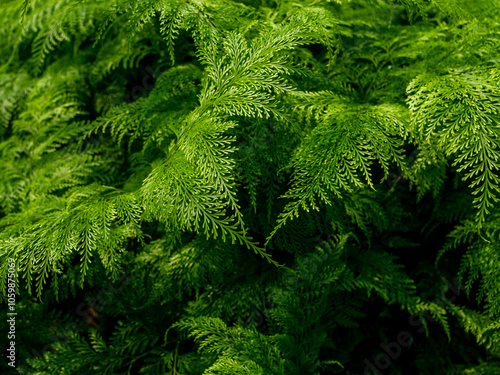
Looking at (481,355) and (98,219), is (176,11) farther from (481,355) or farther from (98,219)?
(481,355)

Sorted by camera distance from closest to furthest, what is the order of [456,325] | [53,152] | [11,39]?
1. [456,325]
2. [53,152]
3. [11,39]

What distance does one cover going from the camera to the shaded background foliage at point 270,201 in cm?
108

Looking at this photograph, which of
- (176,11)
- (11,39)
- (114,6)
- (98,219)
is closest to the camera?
(98,219)

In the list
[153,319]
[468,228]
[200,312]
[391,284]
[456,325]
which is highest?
[468,228]

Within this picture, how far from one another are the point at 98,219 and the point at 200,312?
501 mm

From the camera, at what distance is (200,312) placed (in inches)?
54.2

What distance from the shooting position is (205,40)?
1.24 meters

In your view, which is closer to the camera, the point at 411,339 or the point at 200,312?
the point at 200,312

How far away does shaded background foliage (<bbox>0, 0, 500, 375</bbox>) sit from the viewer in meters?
1.08

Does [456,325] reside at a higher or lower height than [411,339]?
higher

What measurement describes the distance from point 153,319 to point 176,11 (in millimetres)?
1062

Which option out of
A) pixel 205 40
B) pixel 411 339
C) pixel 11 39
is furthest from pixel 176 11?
pixel 411 339

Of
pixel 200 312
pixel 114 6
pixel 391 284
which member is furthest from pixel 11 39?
pixel 391 284

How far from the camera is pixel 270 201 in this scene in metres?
1.20
